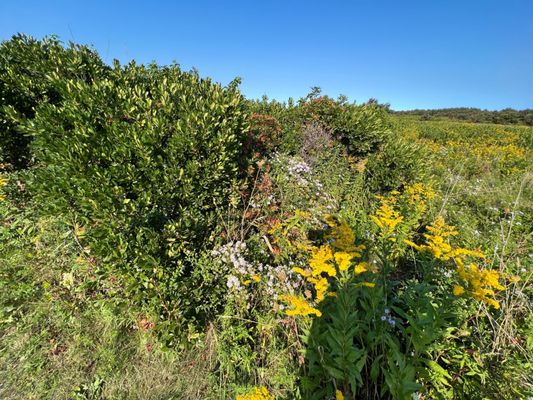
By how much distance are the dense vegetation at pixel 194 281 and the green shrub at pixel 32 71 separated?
0.8 inches

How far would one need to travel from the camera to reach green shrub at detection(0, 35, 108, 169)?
2.92m

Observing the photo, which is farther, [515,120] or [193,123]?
[515,120]

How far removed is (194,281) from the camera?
2381mm

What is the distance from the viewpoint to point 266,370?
6.89 ft

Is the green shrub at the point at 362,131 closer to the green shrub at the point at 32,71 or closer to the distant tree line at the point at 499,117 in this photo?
the green shrub at the point at 32,71

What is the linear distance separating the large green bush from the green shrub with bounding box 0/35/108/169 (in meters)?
0.52

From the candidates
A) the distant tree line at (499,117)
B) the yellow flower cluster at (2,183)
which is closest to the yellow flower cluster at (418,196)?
the yellow flower cluster at (2,183)

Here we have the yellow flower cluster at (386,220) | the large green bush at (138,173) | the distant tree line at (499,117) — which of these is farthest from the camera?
the distant tree line at (499,117)

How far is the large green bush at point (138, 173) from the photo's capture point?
7.04ft

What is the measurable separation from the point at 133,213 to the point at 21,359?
159cm

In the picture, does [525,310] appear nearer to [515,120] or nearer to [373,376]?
[373,376]

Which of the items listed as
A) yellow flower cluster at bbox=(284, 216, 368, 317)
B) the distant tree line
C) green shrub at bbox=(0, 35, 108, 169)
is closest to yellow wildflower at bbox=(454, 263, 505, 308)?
yellow flower cluster at bbox=(284, 216, 368, 317)

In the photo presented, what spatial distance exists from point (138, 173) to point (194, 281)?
1.09m

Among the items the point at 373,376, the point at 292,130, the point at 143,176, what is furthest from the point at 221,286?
the point at 292,130
